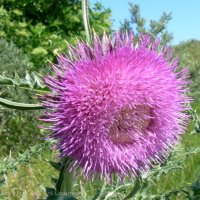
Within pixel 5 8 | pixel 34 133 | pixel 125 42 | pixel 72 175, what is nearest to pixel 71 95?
pixel 125 42

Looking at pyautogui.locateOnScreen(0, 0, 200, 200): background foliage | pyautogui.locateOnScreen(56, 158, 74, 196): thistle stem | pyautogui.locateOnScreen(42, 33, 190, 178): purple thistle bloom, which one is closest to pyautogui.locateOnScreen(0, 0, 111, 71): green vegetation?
pyautogui.locateOnScreen(0, 0, 200, 200): background foliage

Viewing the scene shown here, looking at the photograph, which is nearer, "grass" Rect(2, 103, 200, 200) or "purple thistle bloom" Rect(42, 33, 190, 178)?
"purple thistle bloom" Rect(42, 33, 190, 178)

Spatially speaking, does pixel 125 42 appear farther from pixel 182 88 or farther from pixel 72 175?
pixel 72 175

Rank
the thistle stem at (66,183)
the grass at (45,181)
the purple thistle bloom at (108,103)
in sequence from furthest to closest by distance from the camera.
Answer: the grass at (45,181) < the thistle stem at (66,183) < the purple thistle bloom at (108,103)

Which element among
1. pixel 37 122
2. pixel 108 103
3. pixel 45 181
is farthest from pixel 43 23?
pixel 108 103

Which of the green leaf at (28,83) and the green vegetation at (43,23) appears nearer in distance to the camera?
the green leaf at (28,83)

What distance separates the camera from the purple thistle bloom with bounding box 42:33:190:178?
1.44 m

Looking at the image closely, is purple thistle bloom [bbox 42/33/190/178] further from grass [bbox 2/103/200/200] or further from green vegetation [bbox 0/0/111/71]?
green vegetation [bbox 0/0/111/71]

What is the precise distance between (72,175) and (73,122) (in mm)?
273

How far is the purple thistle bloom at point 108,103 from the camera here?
1439 mm

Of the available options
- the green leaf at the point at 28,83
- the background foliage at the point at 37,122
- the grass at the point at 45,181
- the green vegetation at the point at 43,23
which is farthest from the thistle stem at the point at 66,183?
the green vegetation at the point at 43,23

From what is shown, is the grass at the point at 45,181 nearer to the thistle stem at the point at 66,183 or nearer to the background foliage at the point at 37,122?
the background foliage at the point at 37,122

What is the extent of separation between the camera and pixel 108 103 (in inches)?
56.4

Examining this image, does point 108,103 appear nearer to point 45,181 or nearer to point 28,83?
point 28,83
